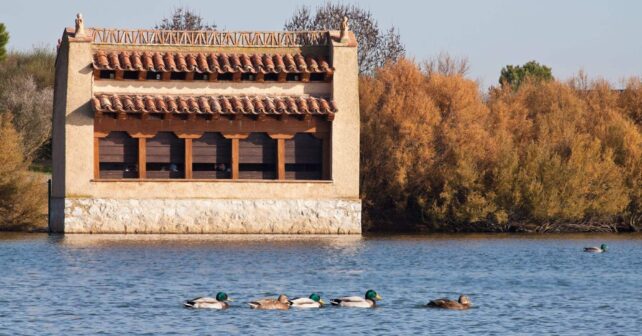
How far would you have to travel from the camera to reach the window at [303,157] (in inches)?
2655

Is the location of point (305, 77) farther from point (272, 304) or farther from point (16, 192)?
point (272, 304)

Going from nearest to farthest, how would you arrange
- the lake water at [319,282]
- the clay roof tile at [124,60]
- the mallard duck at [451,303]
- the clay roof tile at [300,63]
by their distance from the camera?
the lake water at [319,282] < the mallard duck at [451,303] < the clay roof tile at [124,60] < the clay roof tile at [300,63]

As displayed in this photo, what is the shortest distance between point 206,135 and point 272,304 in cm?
2916

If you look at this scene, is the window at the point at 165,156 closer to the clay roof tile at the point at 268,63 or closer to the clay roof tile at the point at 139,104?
the clay roof tile at the point at 139,104

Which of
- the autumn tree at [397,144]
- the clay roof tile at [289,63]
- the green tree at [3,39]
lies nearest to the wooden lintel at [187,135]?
the clay roof tile at [289,63]

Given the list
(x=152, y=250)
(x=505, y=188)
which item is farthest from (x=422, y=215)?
(x=152, y=250)

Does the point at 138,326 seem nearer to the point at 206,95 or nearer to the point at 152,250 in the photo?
the point at 152,250

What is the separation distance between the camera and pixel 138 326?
35188 mm

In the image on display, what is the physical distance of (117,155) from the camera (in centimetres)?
6606

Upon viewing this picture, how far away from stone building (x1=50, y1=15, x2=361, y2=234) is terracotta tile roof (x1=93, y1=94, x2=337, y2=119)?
0.19ft

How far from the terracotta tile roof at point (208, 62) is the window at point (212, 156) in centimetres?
301

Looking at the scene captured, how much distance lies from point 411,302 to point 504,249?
19.9 m

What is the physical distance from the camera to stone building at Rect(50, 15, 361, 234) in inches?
2562

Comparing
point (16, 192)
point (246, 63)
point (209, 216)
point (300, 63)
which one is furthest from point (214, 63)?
point (16, 192)
